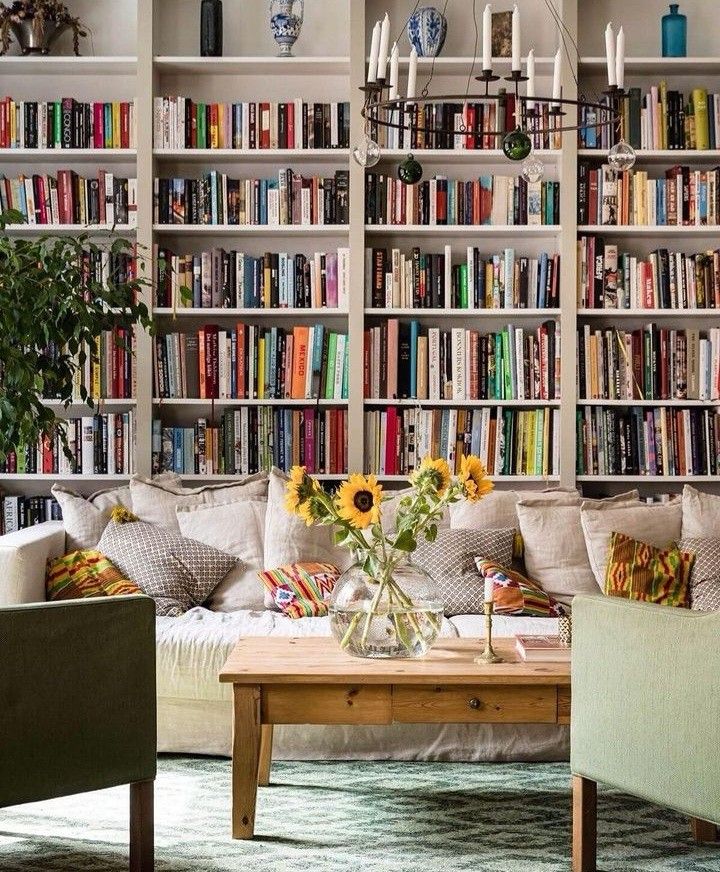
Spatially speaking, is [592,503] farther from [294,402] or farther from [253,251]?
[253,251]

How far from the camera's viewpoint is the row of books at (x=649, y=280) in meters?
4.97

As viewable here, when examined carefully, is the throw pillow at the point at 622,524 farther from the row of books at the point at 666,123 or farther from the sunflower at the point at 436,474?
the row of books at the point at 666,123

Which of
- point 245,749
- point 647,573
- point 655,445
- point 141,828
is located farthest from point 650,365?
point 141,828

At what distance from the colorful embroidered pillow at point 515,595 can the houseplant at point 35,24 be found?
110 inches

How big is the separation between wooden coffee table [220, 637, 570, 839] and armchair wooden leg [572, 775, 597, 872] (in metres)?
0.24

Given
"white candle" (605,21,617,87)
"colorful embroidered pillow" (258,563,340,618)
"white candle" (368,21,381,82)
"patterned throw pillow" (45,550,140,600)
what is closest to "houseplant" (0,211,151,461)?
"patterned throw pillow" (45,550,140,600)

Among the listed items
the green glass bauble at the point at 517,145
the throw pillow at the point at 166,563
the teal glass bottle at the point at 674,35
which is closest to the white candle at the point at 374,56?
the green glass bauble at the point at 517,145

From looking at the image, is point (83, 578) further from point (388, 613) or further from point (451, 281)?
point (451, 281)

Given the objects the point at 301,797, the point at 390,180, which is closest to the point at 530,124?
the point at 390,180

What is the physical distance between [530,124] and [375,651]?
269 centimetres

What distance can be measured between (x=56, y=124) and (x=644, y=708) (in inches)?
142

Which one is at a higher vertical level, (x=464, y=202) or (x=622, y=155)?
(x=464, y=202)

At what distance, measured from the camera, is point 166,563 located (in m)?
4.16

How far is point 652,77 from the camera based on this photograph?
201 inches
